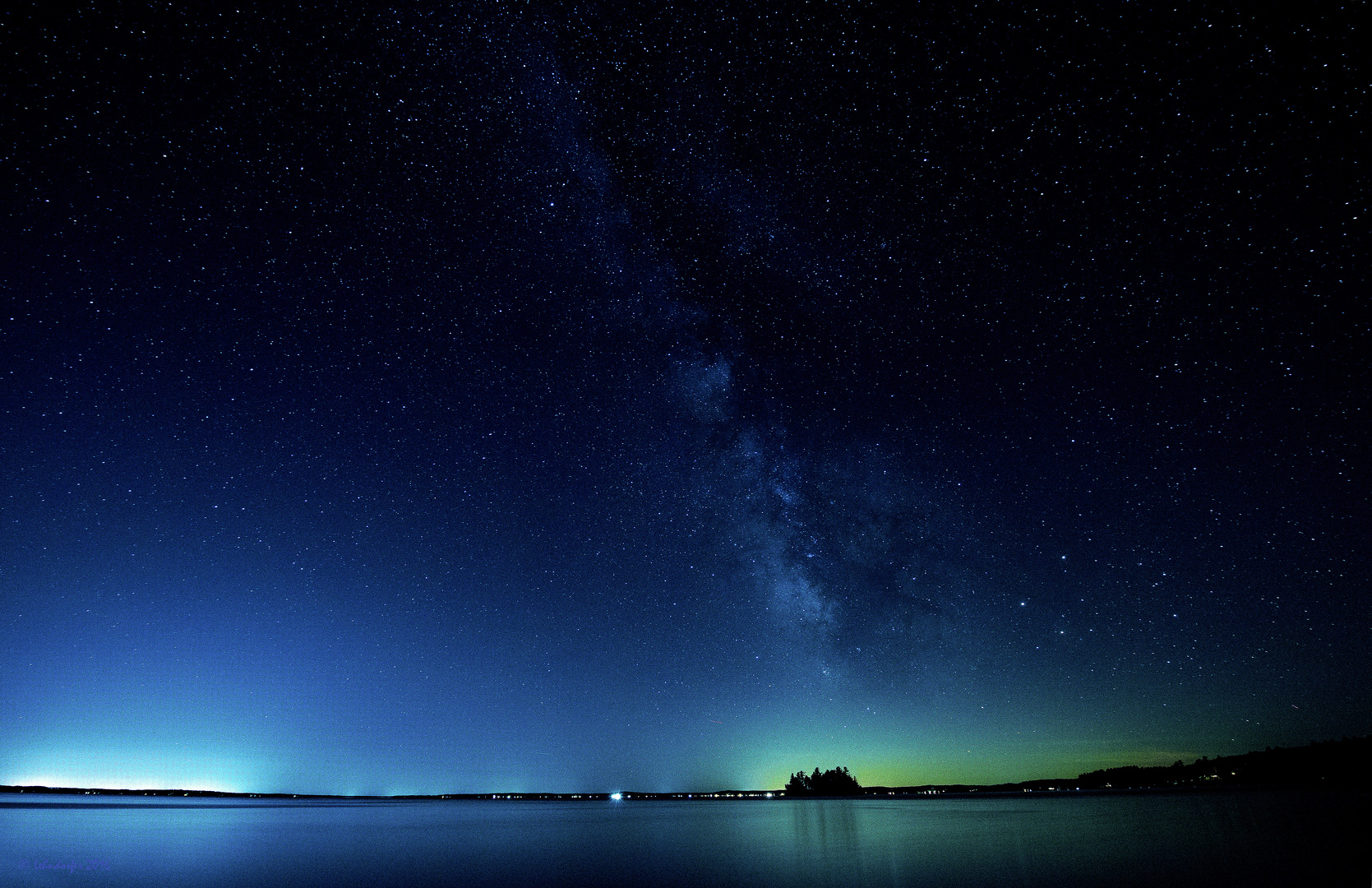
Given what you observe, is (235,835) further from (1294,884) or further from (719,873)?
(1294,884)

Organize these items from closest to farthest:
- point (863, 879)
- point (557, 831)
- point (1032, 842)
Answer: point (863, 879)
point (1032, 842)
point (557, 831)

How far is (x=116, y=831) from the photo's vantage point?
128 ft

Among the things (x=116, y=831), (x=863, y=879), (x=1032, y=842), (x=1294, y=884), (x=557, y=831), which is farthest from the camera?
(x=557, y=831)

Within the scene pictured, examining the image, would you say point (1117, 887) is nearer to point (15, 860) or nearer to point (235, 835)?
point (15, 860)

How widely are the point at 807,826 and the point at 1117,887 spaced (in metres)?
30.3

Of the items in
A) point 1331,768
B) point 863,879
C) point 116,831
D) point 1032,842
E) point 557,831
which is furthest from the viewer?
point 1331,768

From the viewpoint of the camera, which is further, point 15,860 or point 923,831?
point 923,831

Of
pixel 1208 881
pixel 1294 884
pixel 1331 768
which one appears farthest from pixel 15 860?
pixel 1331 768

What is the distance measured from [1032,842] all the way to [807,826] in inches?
733

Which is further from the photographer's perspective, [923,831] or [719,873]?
[923,831]

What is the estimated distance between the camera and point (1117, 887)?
1595 cm

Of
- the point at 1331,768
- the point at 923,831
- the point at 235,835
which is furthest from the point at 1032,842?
the point at 1331,768

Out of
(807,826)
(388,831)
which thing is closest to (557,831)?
(388,831)

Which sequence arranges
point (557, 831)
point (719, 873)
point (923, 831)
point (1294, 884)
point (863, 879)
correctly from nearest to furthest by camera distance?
point (1294, 884)
point (863, 879)
point (719, 873)
point (923, 831)
point (557, 831)
